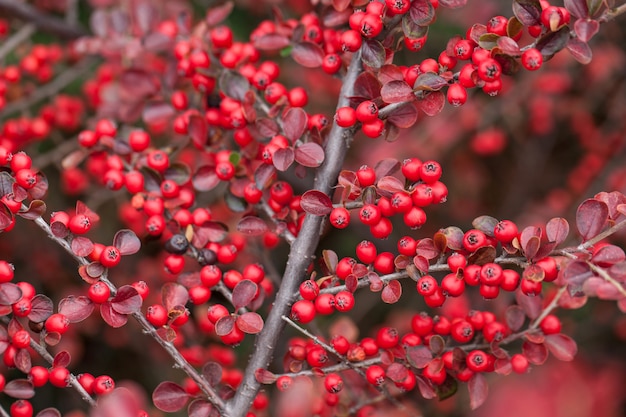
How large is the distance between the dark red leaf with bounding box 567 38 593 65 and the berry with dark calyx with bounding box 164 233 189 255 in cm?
71

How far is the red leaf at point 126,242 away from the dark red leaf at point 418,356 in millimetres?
476

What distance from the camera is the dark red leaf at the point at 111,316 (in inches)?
38.9

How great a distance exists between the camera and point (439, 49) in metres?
2.39

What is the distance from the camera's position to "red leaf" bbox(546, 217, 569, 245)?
0.98 metres

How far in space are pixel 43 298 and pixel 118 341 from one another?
1144mm

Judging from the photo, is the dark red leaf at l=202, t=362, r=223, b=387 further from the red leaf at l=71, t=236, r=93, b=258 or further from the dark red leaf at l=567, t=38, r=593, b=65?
the dark red leaf at l=567, t=38, r=593, b=65

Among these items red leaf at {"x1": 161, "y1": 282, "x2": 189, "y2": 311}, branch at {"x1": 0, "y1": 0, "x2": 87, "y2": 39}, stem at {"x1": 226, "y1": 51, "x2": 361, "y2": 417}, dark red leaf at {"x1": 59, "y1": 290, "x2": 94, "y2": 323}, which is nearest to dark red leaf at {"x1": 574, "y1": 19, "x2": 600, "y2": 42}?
stem at {"x1": 226, "y1": 51, "x2": 361, "y2": 417}

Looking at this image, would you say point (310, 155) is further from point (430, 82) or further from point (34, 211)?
point (34, 211)

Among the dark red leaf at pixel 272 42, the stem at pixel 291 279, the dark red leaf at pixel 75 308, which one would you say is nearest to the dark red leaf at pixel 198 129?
the dark red leaf at pixel 272 42

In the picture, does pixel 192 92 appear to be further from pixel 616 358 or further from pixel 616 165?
pixel 616 358

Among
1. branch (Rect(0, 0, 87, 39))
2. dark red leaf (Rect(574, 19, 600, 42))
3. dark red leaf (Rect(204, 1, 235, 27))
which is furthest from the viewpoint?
branch (Rect(0, 0, 87, 39))

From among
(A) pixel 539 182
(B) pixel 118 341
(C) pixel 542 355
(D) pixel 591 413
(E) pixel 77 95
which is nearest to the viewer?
(C) pixel 542 355

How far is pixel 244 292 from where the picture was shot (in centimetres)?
106

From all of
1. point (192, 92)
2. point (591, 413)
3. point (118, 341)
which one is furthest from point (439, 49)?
point (118, 341)
